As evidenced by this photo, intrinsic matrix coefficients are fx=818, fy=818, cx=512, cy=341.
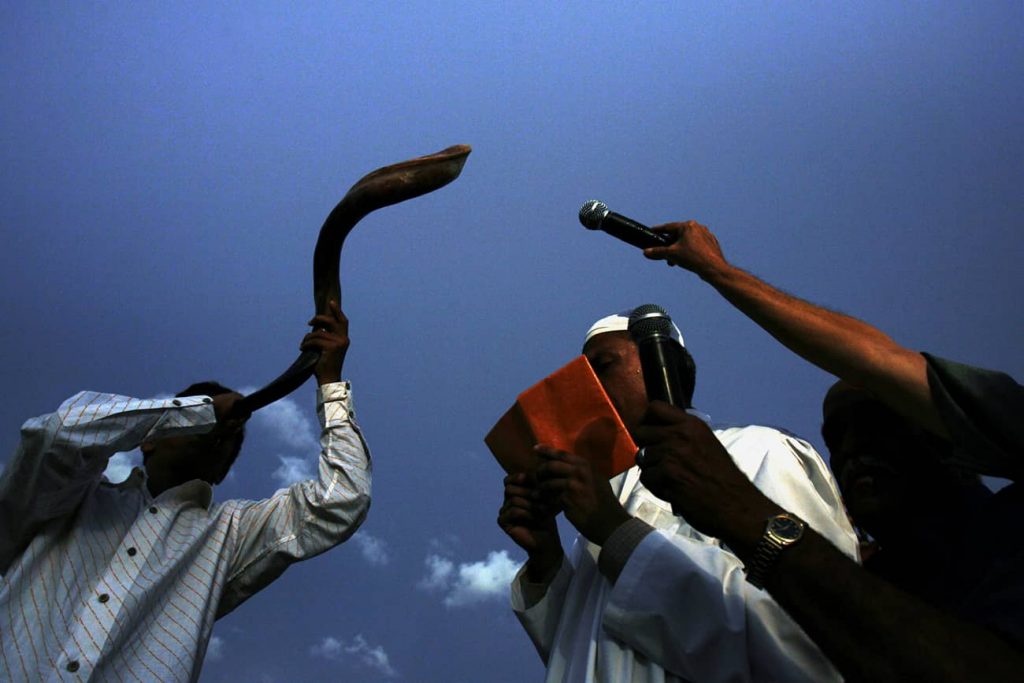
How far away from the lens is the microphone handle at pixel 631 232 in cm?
247

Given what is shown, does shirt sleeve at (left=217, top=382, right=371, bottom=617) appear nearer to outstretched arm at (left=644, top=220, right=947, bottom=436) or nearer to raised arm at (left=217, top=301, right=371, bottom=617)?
raised arm at (left=217, top=301, right=371, bottom=617)

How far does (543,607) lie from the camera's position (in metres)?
2.50

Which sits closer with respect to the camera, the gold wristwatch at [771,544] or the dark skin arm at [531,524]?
the gold wristwatch at [771,544]

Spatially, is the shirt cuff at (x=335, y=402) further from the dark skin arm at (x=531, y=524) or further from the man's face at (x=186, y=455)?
the dark skin arm at (x=531, y=524)

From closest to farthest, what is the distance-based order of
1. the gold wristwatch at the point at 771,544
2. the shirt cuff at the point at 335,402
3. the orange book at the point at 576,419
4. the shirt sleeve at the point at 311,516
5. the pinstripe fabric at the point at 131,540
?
1. the gold wristwatch at the point at 771,544
2. the orange book at the point at 576,419
3. the pinstripe fabric at the point at 131,540
4. the shirt sleeve at the point at 311,516
5. the shirt cuff at the point at 335,402

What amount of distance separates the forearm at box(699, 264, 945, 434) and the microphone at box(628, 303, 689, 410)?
0.21 metres

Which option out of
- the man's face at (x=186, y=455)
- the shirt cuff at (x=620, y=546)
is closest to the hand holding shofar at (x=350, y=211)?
the man's face at (x=186, y=455)

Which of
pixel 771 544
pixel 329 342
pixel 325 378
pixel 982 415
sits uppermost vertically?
pixel 329 342

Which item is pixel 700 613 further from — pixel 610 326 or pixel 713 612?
pixel 610 326

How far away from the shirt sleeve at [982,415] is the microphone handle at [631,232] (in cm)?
94

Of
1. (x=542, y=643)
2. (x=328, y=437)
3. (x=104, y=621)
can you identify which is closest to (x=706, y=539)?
(x=542, y=643)

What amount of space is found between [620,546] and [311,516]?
168 centimetres

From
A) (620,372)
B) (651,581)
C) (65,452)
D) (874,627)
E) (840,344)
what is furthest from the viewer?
(620,372)

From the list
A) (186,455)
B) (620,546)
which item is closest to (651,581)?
(620,546)
